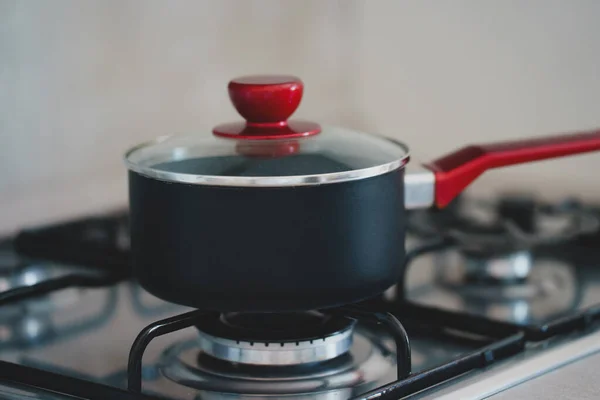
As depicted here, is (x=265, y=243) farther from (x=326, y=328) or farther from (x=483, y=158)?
(x=483, y=158)

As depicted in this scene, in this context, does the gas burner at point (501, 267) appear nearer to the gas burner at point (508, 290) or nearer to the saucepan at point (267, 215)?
the gas burner at point (508, 290)

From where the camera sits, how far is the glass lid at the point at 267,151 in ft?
2.14

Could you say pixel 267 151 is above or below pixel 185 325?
above

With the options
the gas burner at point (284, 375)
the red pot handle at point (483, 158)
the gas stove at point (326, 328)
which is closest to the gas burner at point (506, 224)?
the gas stove at point (326, 328)

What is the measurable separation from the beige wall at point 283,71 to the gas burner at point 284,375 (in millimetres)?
518

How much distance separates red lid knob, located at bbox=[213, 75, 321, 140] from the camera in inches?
28.0

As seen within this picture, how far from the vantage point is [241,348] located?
27.9 inches

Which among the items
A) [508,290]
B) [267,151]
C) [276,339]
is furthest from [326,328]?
[508,290]

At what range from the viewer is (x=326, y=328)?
731 mm

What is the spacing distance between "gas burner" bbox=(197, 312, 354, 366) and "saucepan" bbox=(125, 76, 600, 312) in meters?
0.05

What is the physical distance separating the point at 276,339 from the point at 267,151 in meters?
0.15

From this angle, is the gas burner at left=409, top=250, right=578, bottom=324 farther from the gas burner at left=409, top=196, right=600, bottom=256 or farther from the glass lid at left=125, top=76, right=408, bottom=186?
the glass lid at left=125, top=76, right=408, bottom=186

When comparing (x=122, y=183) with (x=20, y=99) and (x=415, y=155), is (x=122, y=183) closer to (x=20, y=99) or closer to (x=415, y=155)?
(x=20, y=99)

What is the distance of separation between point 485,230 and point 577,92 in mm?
468
